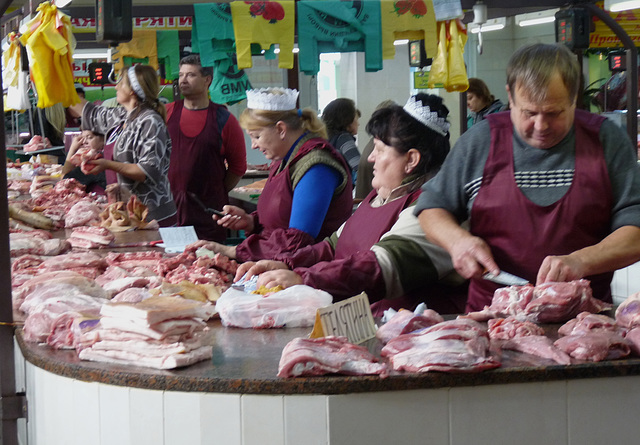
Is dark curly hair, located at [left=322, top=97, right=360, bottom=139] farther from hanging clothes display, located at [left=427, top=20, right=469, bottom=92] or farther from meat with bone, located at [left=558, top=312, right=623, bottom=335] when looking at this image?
meat with bone, located at [left=558, top=312, right=623, bottom=335]

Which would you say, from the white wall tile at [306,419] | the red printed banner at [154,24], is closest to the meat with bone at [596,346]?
the white wall tile at [306,419]

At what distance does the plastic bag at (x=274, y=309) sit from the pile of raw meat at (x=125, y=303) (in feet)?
0.31

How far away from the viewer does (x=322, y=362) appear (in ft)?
6.87

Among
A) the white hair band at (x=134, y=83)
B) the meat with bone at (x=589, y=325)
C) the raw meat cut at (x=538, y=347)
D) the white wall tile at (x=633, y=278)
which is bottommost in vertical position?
the white wall tile at (x=633, y=278)

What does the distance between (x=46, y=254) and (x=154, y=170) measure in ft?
4.27

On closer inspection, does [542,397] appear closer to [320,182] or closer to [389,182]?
[389,182]

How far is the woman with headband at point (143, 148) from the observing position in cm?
568

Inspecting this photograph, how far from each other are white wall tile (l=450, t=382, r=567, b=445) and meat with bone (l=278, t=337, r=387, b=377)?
217mm

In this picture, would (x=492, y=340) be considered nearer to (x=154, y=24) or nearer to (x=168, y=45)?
(x=168, y=45)

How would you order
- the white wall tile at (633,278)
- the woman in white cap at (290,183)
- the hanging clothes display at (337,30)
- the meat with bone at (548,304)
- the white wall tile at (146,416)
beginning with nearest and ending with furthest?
the white wall tile at (146,416)
the meat with bone at (548,304)
the woman in white cap at (290,183)
the white wall tile at (633,278)
the hanging clothes display at (337,30)

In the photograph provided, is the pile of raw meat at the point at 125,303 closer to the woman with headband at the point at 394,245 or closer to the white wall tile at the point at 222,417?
the white wall tile at the point at 222,417

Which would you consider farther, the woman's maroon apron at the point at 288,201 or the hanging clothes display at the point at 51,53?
the hanging clothes display at the point at 51,53

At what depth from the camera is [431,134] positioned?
3.40m

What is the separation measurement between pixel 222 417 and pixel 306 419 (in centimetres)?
21
